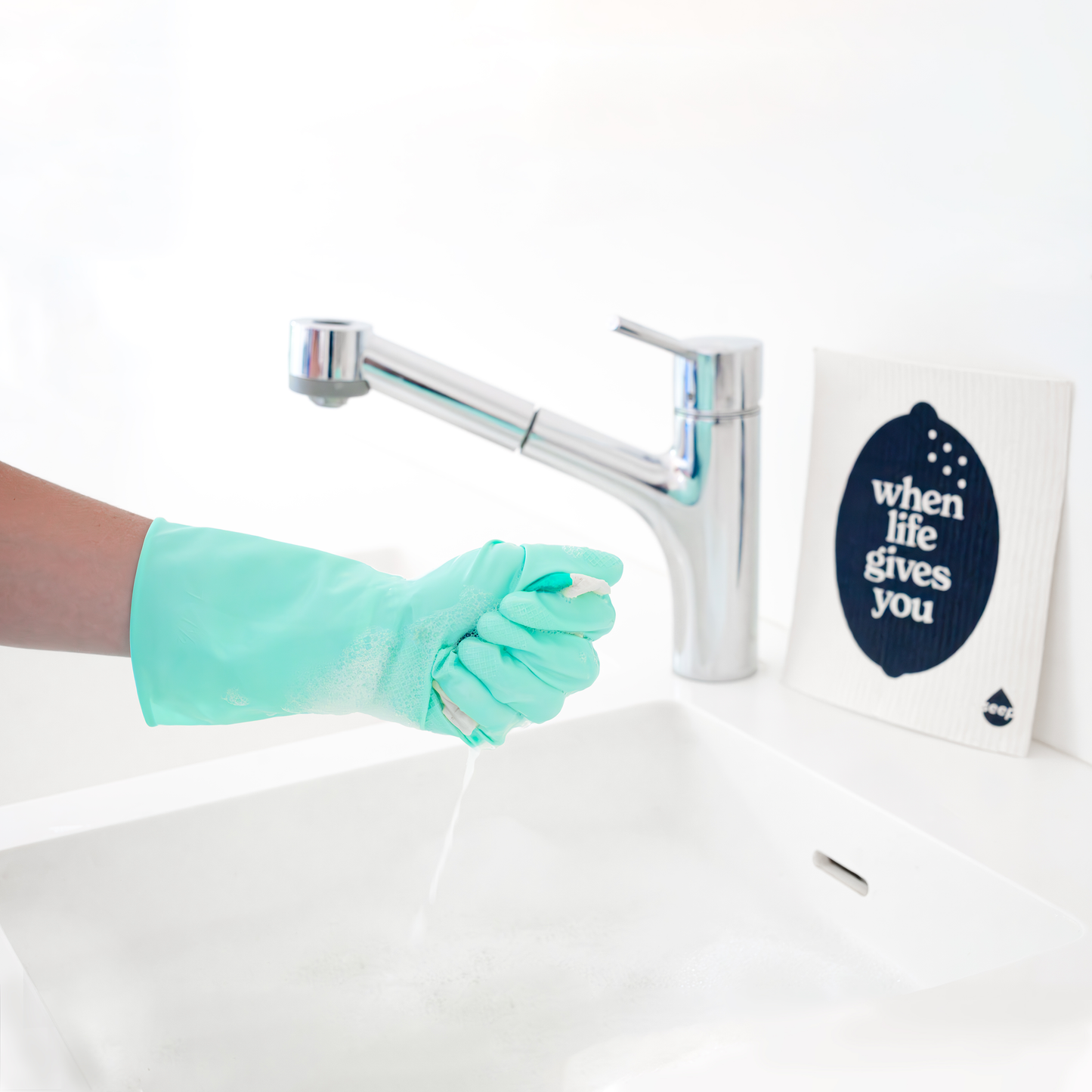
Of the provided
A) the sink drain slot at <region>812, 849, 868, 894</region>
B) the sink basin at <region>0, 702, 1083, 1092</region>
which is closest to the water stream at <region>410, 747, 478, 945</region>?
the sink basin at <region>0, 702, 1083, 1092</region>

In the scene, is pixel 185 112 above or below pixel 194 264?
above

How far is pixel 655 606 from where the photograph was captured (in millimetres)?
1014

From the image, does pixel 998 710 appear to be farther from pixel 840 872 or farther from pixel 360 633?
pixel 360 633

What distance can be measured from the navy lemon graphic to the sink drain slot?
0.14 meters

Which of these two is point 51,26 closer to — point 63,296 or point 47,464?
point 63,296

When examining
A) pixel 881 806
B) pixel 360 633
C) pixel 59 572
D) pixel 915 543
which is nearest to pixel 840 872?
pixel 881 806

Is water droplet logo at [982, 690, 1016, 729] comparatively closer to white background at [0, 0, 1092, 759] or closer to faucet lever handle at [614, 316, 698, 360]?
white background at [0, 0, 1092, 759]

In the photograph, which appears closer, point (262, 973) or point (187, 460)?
point (262, 973)

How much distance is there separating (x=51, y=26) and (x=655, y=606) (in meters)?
2.01

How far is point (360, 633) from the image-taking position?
0.59 metres

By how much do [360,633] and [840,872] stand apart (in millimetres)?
340

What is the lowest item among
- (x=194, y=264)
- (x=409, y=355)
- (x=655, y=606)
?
(x=655, y=606)

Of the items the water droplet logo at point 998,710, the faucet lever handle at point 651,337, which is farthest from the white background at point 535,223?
the faucet lever handle at point 651,337

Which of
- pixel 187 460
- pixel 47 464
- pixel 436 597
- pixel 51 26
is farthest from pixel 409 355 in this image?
pixel 51 26
